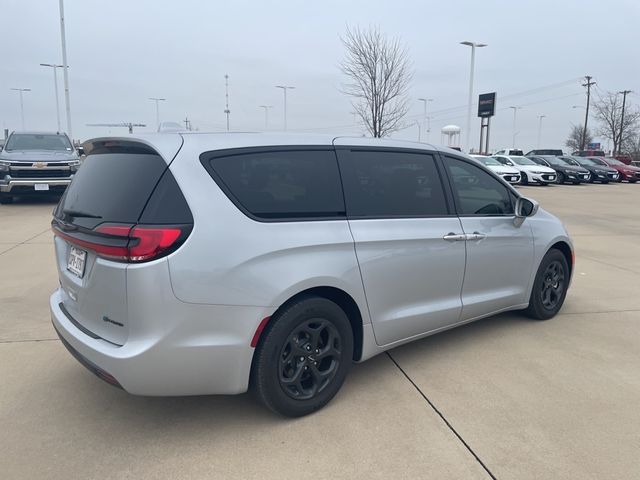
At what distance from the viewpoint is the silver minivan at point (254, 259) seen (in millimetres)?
2492

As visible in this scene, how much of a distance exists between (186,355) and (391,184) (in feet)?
5.84

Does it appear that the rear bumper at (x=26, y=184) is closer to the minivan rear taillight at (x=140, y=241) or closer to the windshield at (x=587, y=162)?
the minivan rear taillight at (x=140, y=241)

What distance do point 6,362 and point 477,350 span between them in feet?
11.8

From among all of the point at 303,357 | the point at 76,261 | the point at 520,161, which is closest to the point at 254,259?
the point at 303,357

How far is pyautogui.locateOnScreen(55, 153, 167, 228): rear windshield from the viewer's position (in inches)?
102

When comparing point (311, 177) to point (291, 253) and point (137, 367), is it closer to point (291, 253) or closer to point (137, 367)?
point (291, 253)

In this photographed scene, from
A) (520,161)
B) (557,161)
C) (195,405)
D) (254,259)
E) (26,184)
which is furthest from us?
(557,161)

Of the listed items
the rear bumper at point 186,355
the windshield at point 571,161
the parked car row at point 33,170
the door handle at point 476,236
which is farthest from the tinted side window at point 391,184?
the windshield at point 571,161

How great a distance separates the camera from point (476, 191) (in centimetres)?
404

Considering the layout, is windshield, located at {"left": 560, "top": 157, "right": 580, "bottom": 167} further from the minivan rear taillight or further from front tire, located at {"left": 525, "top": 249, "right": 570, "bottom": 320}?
the minivan rear taillight

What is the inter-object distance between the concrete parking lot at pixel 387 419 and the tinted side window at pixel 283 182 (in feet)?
4.08

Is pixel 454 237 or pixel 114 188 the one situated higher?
pixel 114 188

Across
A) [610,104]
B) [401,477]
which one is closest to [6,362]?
[401,477]

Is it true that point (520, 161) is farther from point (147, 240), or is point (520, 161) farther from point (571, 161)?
point (147, 240)
